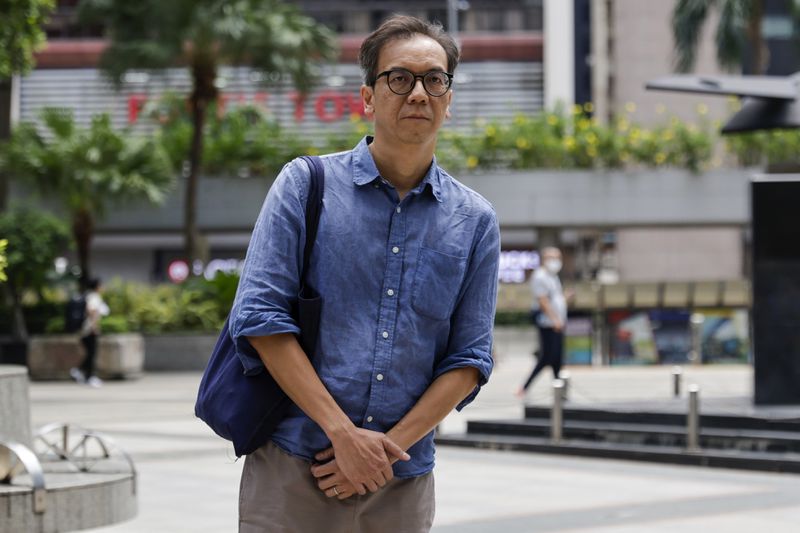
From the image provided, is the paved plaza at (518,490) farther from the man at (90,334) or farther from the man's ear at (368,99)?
the man at (90,334)

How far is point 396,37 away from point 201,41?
27068 mm

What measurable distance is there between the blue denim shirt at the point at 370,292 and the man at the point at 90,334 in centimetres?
1988

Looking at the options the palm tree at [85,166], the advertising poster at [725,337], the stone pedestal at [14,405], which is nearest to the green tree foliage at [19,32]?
the stone pedestal at [14,405]

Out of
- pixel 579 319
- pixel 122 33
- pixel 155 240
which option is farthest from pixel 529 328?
pixel 155 240

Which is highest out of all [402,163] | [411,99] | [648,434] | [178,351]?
[411,99]

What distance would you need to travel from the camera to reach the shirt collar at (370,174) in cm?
305

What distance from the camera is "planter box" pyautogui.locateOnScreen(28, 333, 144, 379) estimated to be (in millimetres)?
24047

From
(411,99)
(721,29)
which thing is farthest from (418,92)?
(721,29)

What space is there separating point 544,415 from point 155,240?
37.9m

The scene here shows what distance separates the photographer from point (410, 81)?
119 inches

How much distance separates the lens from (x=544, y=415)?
1273 cm

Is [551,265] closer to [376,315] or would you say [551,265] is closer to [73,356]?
[73,356]

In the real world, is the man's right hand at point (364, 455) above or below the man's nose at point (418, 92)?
below

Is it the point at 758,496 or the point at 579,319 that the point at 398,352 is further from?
the point at 579,319
